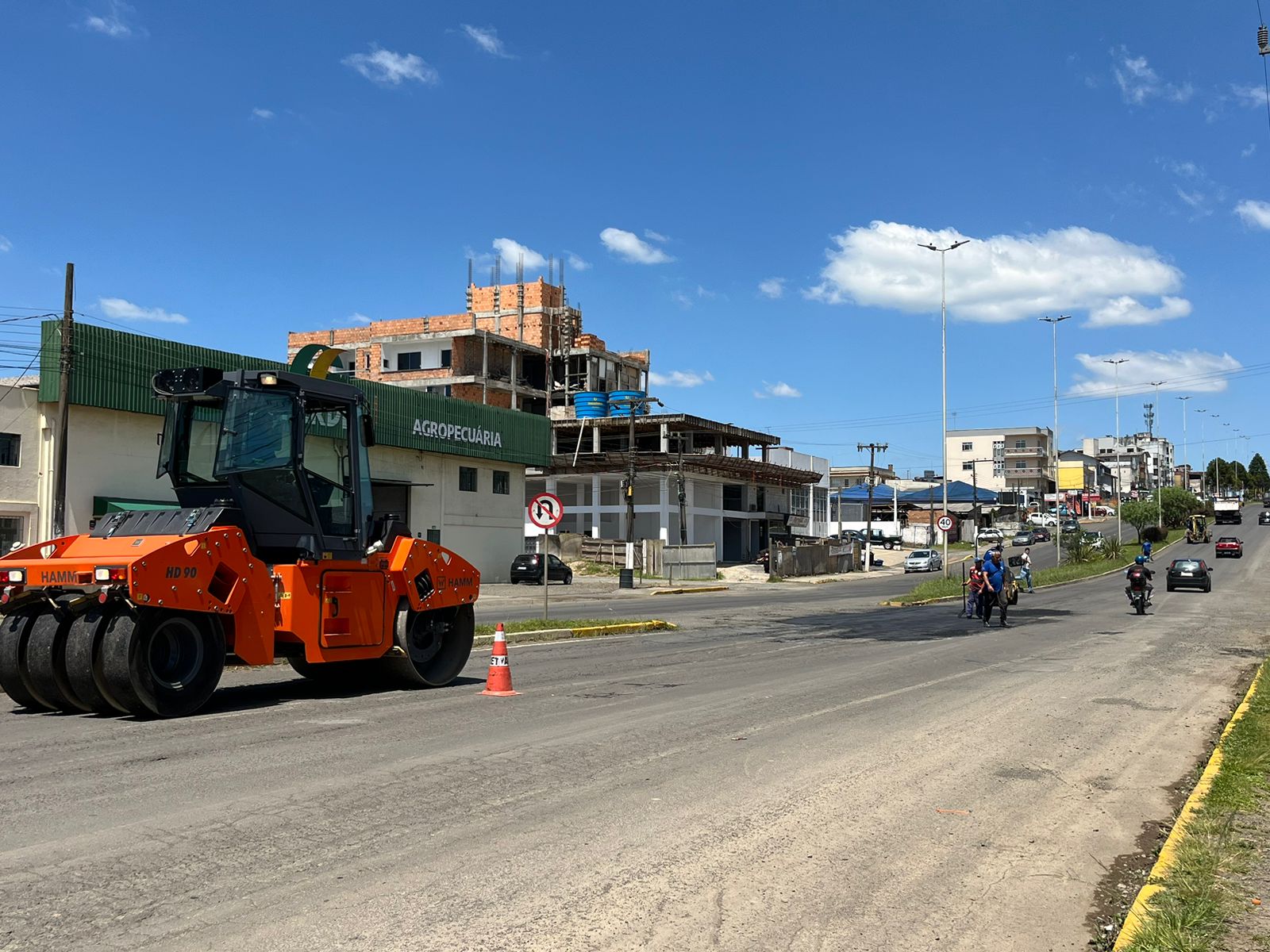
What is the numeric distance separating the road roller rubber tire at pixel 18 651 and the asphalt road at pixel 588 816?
1.00 feet

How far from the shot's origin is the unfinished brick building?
73.6m

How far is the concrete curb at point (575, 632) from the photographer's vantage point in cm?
1823

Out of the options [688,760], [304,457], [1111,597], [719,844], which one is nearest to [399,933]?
[719,844]

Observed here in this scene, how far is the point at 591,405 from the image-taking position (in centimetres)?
7400

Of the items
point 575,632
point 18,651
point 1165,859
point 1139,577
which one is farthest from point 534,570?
point 1165,859

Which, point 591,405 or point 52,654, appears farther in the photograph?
point 591,405

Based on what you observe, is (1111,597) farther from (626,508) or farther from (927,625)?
(626,508)

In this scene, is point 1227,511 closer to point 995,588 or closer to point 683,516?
point 683,516

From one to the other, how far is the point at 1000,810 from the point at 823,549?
201 feet

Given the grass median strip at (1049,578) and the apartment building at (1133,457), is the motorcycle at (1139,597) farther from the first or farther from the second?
the apartment building at (1133,457)

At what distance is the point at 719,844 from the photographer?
19.4 ft

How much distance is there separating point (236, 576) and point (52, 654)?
5.62ft

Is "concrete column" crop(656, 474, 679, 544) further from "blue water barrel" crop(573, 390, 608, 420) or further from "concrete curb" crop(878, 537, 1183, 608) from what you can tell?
"concrete curb" crop(878, 537, 1183, 608)

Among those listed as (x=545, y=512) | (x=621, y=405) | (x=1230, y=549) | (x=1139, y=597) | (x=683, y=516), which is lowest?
(x=1139, y=597)
